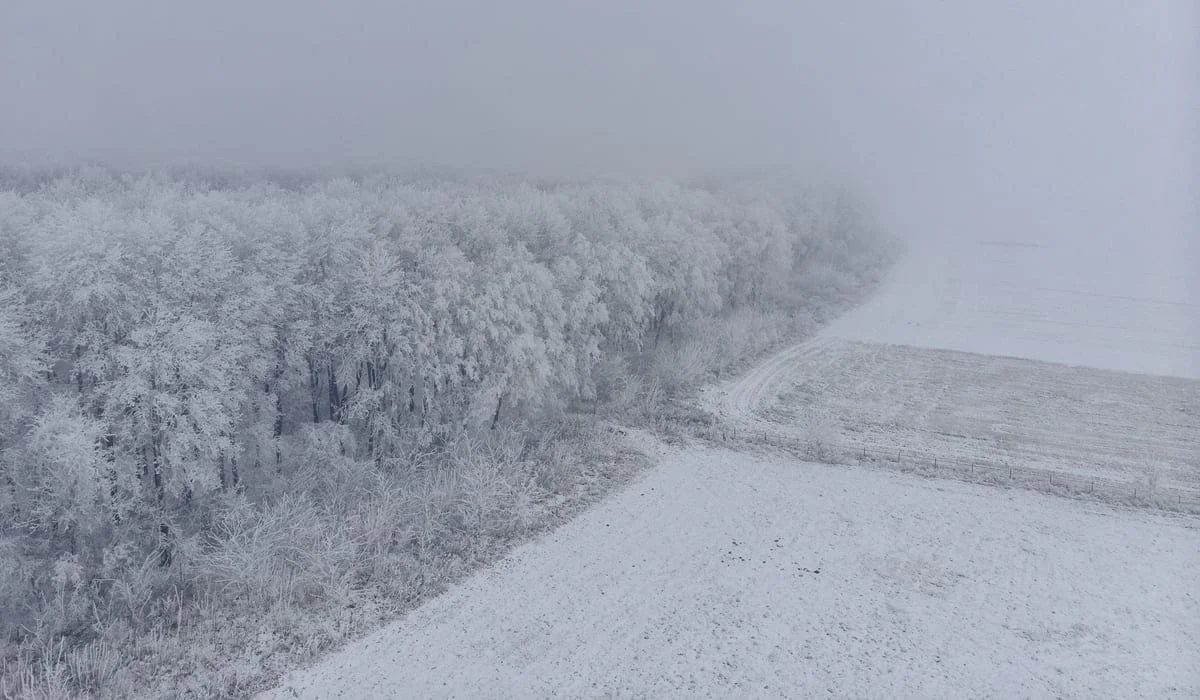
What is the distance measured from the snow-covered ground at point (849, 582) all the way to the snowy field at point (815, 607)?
0.17 ft

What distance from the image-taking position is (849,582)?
58.0 ft

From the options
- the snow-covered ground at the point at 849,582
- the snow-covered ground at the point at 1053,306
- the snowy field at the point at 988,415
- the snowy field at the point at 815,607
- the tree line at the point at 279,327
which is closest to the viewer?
the snowy field at the point at 815,607

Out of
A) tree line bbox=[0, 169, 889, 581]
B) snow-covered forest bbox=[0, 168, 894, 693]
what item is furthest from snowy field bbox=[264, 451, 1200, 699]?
tree line bbox=[0, 169, 889, 581]

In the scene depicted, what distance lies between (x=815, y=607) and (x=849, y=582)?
4.87ft

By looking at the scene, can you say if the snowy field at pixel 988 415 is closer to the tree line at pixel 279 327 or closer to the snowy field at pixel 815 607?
the snowy field at pixel 815 607

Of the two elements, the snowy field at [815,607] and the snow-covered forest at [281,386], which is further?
the snow-covered forest at [281,386]

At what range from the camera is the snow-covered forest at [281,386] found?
16.3 metres

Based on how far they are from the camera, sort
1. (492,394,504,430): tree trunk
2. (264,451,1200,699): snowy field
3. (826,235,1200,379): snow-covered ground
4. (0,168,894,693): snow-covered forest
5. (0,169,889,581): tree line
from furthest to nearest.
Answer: (826,235,1200,379): snow-covered ground
(492,394,504,430): tree trunk
(0,169,889,581): tree line
(0,168,894,693): snow-covered forest
(264,451,1200,699): snowy field

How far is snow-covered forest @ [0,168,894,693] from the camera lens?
53.5 feet

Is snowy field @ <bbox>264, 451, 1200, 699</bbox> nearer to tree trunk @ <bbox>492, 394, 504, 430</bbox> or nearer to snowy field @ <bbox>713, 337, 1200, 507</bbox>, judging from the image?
snowy field @ <bbox>713, 337, 1200, 507</bbox>

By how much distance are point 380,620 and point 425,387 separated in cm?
1000

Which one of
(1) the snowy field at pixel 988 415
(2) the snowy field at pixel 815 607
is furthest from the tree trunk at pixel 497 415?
(1) the snowy field at pixel 988 415

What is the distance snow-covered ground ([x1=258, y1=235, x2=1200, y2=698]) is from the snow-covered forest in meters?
2.60

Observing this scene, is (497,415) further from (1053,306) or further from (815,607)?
(1053,306)
